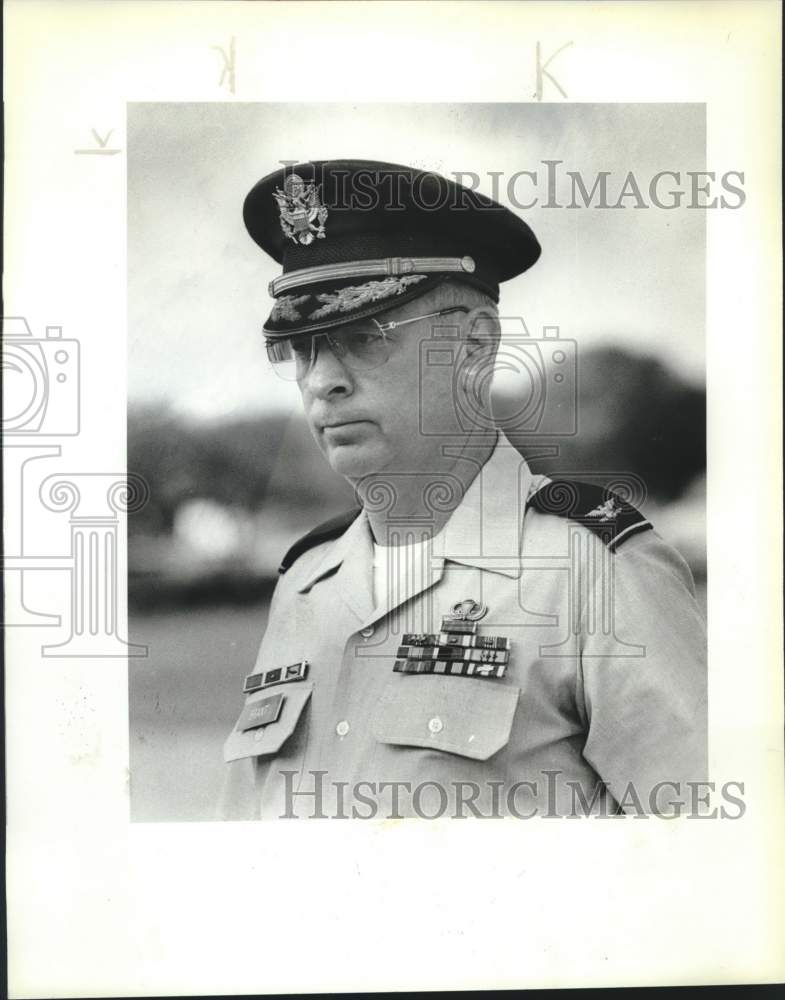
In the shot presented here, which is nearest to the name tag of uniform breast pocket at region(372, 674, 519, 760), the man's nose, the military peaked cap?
uniform breast pocket at region(372, 674, 519, 760)

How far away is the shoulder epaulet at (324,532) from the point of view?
2.38 m

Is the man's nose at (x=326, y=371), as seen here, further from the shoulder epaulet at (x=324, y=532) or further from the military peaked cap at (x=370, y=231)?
the shoulder epaulet at (x=324, y=532)

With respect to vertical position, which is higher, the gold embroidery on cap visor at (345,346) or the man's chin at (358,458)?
the gold embroidery on cap visor at (345,346)

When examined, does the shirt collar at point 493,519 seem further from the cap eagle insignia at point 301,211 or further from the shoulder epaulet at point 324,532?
the cap eagle insignia at point 301,211

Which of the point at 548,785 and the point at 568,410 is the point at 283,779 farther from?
the point at 568,410

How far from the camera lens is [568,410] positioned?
236 centimetres

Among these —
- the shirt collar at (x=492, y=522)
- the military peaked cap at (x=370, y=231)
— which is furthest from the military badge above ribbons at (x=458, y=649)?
the military peaked cap at (x=370, y=231)

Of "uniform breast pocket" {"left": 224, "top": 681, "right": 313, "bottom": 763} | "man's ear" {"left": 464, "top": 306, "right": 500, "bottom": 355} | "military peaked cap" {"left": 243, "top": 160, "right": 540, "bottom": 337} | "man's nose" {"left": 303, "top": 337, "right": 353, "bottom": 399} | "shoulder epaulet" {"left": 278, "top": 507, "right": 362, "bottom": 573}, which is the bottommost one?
"uniform breast pocket" {"left": 224, "top": 681, "right": 313, "bottom": 763}

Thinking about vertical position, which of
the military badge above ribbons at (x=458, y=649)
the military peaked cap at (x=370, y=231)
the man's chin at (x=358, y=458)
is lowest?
the military badge above ribbons at (x=458, y=649)

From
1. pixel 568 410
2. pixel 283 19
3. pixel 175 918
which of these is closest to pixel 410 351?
pixel 568 410

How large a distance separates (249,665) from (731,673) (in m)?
1.06

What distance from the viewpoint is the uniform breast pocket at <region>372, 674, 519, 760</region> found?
2.30 meters

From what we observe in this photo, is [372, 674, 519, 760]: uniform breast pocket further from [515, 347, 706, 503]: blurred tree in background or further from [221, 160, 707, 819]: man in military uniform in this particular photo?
[515, 347, 706, 503]: blurred tree in background

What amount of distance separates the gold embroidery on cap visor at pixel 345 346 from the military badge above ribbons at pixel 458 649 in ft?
1.88
